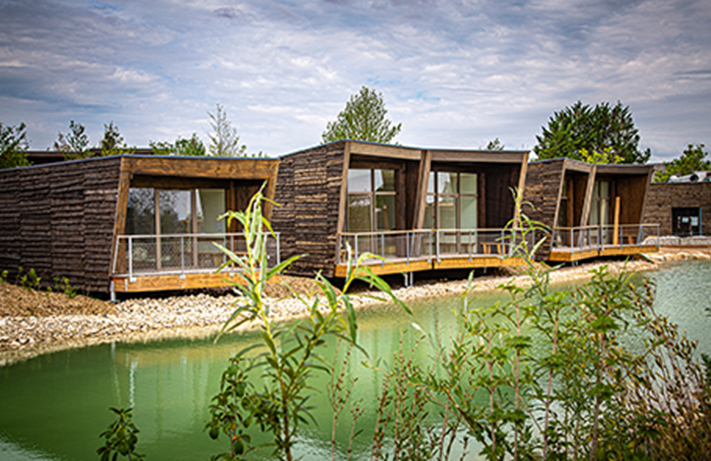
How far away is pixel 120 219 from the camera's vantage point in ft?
38.3

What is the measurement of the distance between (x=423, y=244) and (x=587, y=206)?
349 inches

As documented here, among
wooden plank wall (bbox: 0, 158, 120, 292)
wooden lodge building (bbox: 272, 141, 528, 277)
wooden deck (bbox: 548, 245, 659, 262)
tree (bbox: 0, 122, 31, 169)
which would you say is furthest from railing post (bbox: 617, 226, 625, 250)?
tree (bbox: 0, 122, 31, 169)

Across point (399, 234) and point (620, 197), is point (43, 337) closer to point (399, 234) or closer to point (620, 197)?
point (399, 234)

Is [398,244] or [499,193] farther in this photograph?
[499,193]

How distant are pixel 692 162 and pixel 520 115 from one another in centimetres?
1747

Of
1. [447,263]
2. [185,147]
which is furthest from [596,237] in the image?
[185,147]

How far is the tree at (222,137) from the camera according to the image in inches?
1190

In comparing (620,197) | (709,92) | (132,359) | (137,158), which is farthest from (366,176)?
(709,92)

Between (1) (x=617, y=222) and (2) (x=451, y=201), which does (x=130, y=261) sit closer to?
(2) (x=451, y=201)

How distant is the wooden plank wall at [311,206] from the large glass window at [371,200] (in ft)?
5.06

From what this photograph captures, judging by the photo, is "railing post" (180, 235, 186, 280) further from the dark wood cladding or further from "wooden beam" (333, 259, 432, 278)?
the dark wood cladding

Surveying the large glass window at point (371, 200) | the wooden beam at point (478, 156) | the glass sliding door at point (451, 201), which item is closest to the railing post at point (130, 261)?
the large glass window at point (371, 200)

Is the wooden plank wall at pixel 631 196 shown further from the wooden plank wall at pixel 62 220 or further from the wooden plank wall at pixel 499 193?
the wooden plank wall at pixel 62 220

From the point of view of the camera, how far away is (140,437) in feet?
16.9
